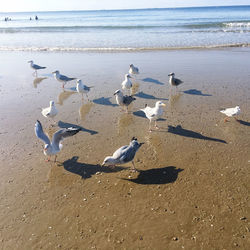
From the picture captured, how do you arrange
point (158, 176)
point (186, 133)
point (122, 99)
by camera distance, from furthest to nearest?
point (122, 99), point (186, 133), point (158, 176)

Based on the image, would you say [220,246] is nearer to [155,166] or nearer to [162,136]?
[155,166]

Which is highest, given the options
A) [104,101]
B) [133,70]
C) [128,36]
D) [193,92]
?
[128,36]

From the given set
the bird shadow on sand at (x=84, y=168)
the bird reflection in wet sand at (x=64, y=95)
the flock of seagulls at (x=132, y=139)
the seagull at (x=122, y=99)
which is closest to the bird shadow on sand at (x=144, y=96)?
the flock of seagulls at (x=132, y=139)

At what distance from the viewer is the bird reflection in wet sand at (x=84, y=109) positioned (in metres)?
8.92

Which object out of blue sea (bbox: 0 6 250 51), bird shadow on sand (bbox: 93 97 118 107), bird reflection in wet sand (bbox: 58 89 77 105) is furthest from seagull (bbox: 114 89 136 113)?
blue sea (bbox: 0 6 250 51)

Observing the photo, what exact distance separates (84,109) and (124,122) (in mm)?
1949

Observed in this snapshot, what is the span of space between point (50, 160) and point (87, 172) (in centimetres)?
117

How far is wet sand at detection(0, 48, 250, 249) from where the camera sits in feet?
14.4

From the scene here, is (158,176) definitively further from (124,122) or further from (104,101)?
(104,101)

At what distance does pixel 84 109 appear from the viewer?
373 inches

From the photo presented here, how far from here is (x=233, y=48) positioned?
19.7 meters

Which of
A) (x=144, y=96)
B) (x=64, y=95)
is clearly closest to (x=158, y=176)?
(x=144, y=96)

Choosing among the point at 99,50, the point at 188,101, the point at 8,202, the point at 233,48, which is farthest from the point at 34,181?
the point at 233,48

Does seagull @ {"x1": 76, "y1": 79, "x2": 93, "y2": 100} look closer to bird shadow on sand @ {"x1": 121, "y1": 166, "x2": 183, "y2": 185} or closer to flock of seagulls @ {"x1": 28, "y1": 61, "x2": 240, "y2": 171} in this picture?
flock of seagulls @ {"x1": 28, "y1": 61, "x2": 240, "y2": 171}
